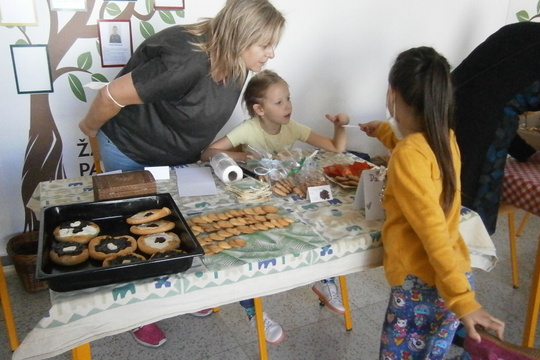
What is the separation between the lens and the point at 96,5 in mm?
1936

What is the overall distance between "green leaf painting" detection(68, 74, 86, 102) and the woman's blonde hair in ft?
2.92

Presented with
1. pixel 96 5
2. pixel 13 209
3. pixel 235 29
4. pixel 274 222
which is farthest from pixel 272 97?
pixel 13 209

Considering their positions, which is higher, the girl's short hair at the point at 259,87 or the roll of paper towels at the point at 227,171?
the girl's short hair at the point at 259,87

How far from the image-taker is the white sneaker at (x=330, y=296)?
185 centimetres

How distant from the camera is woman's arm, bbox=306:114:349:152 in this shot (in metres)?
1.67

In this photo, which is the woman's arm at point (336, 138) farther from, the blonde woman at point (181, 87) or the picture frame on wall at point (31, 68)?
the picture frame on wall at point (31, 68)

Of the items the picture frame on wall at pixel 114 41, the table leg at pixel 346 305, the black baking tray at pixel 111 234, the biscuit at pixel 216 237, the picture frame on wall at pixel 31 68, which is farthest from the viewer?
the picture frame on wall at pixel 114 41

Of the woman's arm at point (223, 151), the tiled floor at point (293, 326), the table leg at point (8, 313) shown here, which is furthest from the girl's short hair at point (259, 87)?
the table leg at point (8, 313)

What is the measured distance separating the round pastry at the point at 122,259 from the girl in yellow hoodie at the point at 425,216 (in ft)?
1.92

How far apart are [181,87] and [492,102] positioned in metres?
1.05

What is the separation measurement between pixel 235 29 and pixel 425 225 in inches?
29.9

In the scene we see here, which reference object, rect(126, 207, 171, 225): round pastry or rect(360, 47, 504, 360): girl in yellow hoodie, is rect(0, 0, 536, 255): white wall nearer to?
rect(126, 207, 171, 225): round pastry

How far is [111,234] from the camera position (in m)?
1.07

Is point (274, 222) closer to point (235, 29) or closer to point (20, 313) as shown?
point (235, 29)
